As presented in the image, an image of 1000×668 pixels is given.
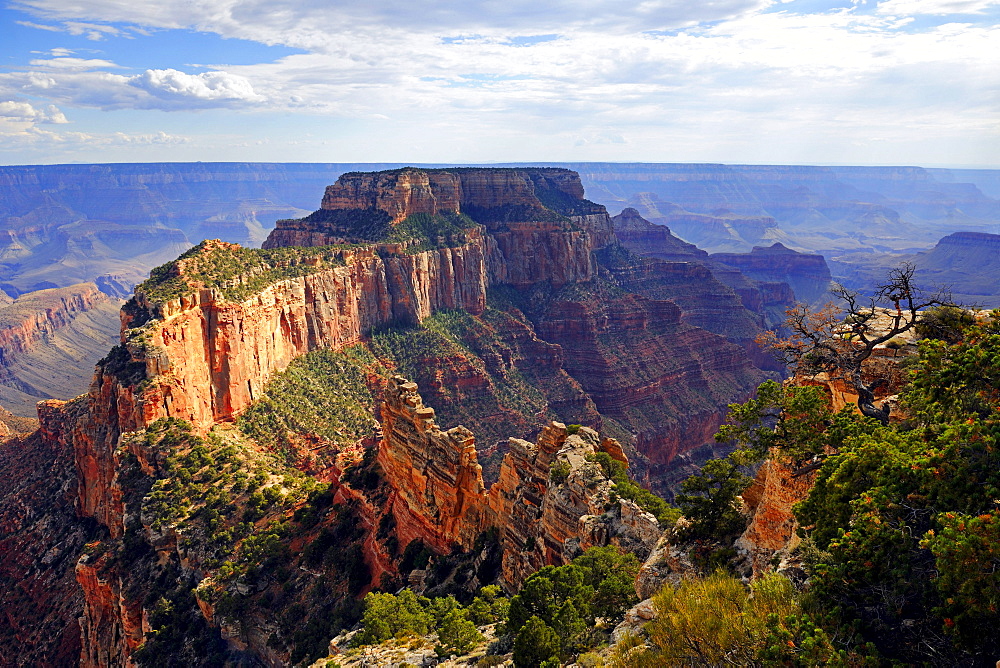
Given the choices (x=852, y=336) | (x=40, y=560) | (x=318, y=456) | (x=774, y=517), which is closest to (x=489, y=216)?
(x=318, y=456)

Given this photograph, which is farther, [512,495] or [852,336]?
A: [512,495]

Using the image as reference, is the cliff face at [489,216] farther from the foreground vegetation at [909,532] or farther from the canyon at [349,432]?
the foreground vegetation at [909,532]

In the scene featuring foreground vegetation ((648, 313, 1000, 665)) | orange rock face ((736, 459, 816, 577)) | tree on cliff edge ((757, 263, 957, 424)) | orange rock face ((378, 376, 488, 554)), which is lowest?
orange rock face ((378, 376, 488, 554))

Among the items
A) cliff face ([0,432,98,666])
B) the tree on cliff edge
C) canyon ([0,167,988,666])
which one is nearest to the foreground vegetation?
the tree on cliff edge

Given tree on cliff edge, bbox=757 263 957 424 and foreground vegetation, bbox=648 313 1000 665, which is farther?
tree on cliff edge, bbox=757 263 957 424

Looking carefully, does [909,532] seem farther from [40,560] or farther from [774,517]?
[40,560]

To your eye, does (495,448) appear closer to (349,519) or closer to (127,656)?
(349,519)

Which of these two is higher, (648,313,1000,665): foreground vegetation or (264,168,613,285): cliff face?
(264,168,613,285): cliff face

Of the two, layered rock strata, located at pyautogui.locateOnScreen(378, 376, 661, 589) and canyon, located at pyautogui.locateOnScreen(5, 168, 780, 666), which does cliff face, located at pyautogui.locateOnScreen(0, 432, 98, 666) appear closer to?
canyon, located at pyautogui.locateOnScreen(5, 168, 780, 666)

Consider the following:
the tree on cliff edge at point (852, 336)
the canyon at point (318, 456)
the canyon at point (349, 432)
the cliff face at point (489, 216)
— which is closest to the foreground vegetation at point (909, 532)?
the tree on cliff edge at point (852, 336)

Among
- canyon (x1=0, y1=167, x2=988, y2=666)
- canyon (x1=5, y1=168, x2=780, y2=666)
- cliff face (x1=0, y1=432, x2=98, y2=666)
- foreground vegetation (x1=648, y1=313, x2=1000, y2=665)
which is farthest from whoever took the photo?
cliff face (x1=0, y1=432, x2=98, y2=666)

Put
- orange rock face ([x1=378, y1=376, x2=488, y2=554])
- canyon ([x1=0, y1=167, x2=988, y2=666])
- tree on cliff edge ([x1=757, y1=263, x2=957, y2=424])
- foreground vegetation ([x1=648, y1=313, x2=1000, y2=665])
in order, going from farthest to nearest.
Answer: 1. orange rock face ([x1=378, y1=376, x2=488, y2=554])
2. canyon ([x1=0, y1=167, x2=988, y2=666])
3. tree on cliff edge ([x1=757, y1=263, x2=957, y2=424])
4. foreground vegetation ([x1=648, y1=313, x2=1000, y2=665])

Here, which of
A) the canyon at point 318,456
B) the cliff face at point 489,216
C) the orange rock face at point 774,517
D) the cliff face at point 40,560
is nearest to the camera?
the orange rock face at point 774,517

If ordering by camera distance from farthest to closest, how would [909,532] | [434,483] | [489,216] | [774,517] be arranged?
[489,216] < [434,483] < [774,517] < [909,532]
